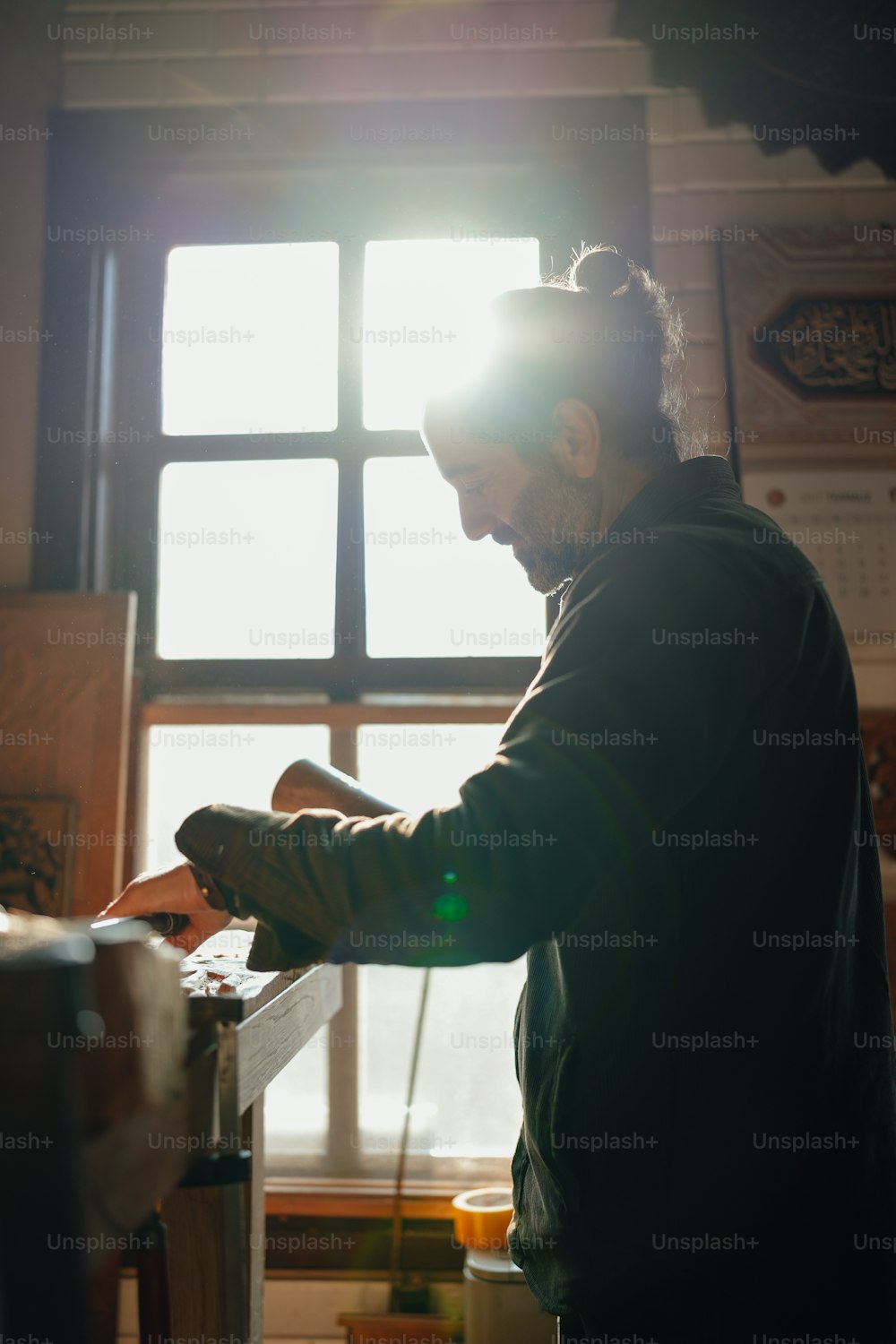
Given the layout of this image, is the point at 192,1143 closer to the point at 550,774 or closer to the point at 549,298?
the point at 550,774

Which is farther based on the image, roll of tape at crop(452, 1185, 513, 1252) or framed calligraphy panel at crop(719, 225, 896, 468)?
framed calligraphy panel at crop(719, 225, 896, 468)

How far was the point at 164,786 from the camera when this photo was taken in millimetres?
2555

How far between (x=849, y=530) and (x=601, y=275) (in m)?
1.29

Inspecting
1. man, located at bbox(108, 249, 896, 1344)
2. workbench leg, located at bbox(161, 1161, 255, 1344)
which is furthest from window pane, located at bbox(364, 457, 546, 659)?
workbench leg, located at bbox(161, 1161, 255, 1344)

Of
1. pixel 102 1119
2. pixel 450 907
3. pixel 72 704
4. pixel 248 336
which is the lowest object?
pixel 102 1119

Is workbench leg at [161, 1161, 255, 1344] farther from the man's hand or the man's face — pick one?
the man's face

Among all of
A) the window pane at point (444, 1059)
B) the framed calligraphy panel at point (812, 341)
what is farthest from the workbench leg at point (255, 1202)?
the framed calligraphy panel at point (812, 341)

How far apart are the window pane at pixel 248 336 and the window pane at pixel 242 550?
148mm

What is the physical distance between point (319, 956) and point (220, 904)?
143 millimetres

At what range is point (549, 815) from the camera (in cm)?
82

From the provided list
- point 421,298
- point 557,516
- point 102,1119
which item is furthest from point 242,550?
point 102,1119

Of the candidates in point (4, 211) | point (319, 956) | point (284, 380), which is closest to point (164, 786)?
point (284, 380)

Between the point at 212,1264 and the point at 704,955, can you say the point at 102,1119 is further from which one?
the point at 704,955

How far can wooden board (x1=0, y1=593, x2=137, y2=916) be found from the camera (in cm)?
237
